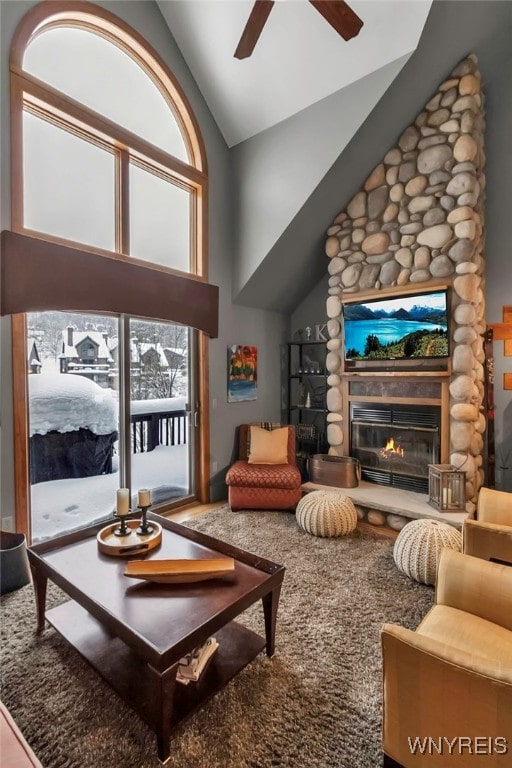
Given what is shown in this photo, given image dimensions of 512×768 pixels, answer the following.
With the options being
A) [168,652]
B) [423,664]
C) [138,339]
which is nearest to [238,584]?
[168,652]

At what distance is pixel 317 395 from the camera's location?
16.6 feet

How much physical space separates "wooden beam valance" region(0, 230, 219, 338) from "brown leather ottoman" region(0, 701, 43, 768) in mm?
2379

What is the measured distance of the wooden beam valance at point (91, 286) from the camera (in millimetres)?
2617

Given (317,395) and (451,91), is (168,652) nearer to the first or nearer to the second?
(317,395)

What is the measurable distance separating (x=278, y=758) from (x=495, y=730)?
836 millimetres

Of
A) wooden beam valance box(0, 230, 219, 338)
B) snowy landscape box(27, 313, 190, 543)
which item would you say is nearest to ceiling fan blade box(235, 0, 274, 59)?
wooden beam valance box(0, 230, 219, 338)

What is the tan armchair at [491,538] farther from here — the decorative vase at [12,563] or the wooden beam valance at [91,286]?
the wooden beam valance at [91,286]

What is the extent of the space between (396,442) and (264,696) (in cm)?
277

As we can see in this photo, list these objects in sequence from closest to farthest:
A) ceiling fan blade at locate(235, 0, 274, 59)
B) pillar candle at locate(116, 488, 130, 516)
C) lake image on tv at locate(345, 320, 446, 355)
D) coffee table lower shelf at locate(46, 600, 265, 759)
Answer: coffee table lower shelf at locate(46, 600, 265, 759) → pillar candle at locate(116, 488, 130, 516) → ceiling fan blade at locate(235, 0, 274, 59) → lake image on tv at locate(345, 320, 446, 355)

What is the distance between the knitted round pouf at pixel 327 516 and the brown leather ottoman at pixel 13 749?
8.01 ft

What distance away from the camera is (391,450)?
12.7 ft

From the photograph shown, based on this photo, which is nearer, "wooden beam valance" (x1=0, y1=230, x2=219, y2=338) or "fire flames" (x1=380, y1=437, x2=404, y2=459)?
"wooden beam valance" (x1=0, y1=230, x2=219, y2=338)

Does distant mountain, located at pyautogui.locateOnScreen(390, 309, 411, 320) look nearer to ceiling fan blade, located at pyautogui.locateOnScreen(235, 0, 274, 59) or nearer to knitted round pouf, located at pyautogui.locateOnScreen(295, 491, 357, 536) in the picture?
knitted round pouf, located at pyautogui.locateOnScreen(295, 491, 357, 536)

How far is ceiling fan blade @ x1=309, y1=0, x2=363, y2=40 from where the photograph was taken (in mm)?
2193
